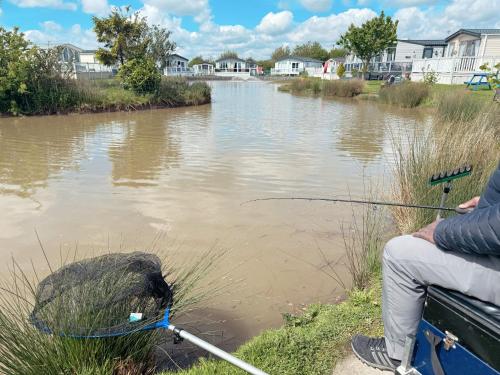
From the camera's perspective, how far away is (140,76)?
20719 mm

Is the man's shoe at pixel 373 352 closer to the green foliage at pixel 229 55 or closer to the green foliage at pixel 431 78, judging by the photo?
the green foliage at pixel 431 78

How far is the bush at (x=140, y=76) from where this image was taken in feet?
68.2

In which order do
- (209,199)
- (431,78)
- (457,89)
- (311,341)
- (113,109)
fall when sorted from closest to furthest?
1. (311,341)
2. (209,199)
3. (457,89)
4. (113,109)
5. (431,78)

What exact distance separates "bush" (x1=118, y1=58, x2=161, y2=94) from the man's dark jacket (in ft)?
68.6

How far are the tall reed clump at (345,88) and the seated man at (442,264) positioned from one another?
91.3 ft

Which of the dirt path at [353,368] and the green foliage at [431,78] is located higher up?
the green foliage at [431,78]

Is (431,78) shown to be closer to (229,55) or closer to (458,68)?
(458,68)

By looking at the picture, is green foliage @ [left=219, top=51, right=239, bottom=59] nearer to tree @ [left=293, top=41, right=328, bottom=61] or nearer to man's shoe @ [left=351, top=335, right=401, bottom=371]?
tree @ [left=293, top=41, right=328, bottom=61]

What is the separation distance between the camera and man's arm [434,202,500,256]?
5.20 feet

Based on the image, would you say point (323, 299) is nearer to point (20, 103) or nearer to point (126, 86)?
point (20, 103)

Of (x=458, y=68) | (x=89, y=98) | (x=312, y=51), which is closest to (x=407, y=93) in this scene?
(x=458, y=68)

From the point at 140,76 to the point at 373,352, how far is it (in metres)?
20.6

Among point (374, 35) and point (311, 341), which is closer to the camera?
point (311, 341)

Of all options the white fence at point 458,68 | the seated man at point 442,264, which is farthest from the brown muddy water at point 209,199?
the white fence at point 458,68
